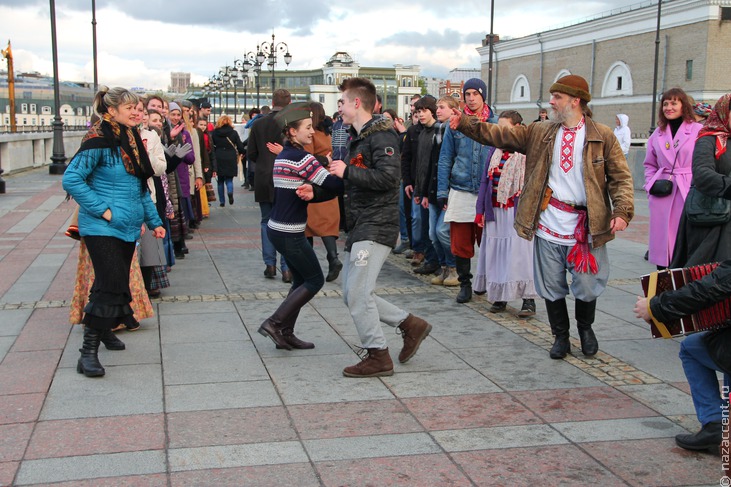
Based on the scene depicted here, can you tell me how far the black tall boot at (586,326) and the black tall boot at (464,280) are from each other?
1.93m

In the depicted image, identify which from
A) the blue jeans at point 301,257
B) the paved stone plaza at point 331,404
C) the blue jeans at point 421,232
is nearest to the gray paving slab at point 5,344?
the paved stone plaza at point 331,404

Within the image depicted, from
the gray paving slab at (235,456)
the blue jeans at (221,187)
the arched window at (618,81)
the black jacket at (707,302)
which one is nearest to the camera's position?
the black jacket at (707,302)

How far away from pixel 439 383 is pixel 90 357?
2.30m

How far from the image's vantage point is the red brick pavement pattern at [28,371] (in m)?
5.19

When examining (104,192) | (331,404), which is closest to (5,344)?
(104,192)

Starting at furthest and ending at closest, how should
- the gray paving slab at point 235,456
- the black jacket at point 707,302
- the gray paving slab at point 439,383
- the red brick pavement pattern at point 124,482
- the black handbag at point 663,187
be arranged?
the black handbag at point 663,187 < the gray paving slab at point 439,383 < the gray paving slab at point 235,456 < the red brick pavement pattern at point 124,482 < the black jacket at point 707,302

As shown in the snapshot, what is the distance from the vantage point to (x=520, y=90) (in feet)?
251

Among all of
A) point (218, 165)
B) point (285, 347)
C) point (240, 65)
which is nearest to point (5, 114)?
point (240, 65)

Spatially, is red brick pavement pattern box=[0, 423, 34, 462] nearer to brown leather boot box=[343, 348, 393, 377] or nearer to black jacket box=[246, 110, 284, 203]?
brown leather boot box=[343, 348, 393, 377]

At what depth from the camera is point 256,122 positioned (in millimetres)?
9312

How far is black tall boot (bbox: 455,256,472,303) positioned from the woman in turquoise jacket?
3338mm

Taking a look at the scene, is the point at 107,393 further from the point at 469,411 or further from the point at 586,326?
the point at 586,326

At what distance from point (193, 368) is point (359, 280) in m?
1.32

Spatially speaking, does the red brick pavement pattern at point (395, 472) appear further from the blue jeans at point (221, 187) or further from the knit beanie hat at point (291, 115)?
the blue jeans at point (221, 187)
